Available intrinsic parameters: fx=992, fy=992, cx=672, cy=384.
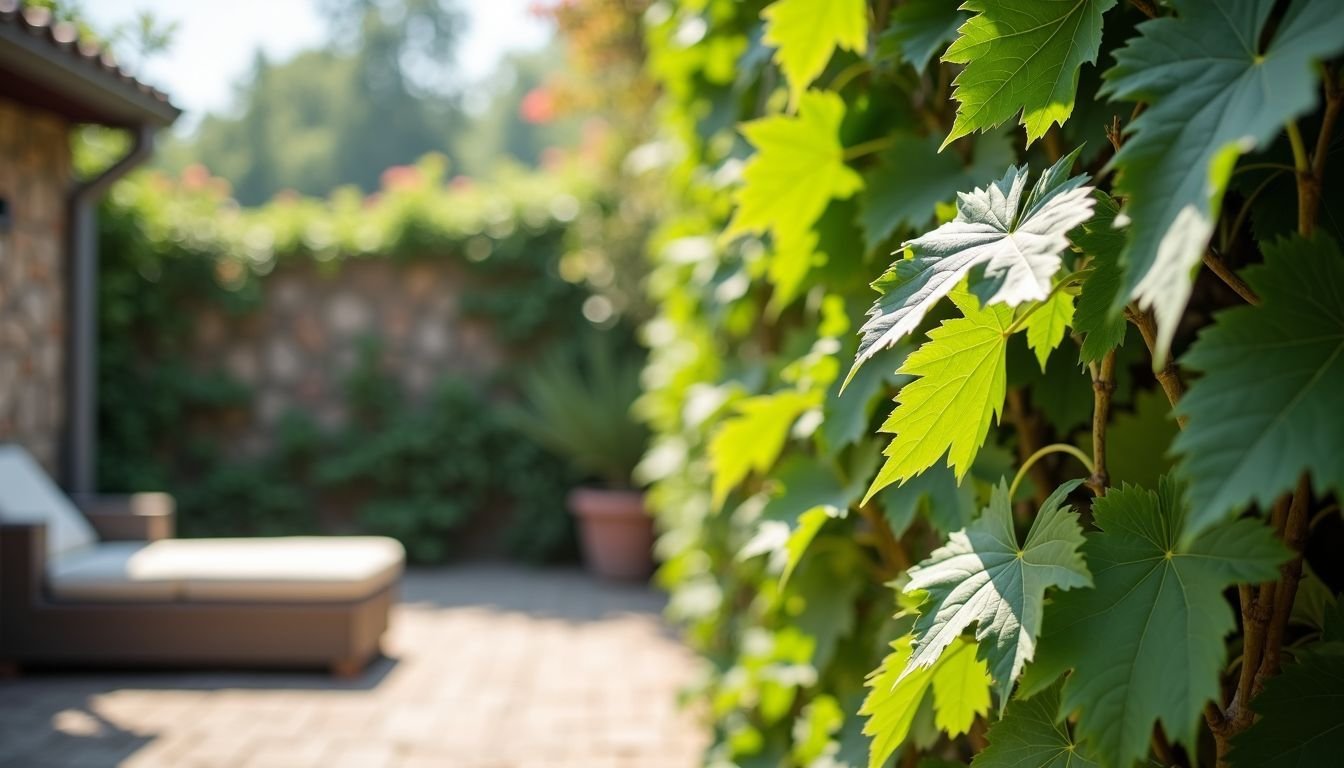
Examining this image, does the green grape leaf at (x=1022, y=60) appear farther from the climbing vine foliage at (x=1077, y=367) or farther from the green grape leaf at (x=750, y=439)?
the green grape leaf at (x=750, y=439)

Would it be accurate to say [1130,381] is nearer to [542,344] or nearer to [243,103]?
[542,344]

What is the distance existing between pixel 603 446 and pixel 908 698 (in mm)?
5401

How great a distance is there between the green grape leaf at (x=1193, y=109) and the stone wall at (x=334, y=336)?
265 inches

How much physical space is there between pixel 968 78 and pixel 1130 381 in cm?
54

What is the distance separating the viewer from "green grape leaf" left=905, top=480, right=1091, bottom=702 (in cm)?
68

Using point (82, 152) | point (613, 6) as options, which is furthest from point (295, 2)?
point (613, 6)

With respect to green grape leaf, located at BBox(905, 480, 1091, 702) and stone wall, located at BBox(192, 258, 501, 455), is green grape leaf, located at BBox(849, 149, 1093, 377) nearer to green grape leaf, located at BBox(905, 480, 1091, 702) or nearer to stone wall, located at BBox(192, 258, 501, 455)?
green grape leaf, located at BBox(905, 480, 1091, 702)

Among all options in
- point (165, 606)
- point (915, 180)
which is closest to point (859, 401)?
point (915, 180)

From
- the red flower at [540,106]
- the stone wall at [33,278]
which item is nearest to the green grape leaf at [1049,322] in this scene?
the stone wall at [33,278]

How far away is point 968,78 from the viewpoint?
2.50 feet

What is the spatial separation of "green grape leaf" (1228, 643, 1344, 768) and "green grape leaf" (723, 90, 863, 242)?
81 centimetres

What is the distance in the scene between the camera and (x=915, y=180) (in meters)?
1.19

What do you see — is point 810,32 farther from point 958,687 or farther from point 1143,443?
point 958,687

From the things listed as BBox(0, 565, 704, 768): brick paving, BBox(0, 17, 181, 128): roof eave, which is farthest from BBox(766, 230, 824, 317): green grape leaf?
BBox(0, 17, 181, 128): roof eave
